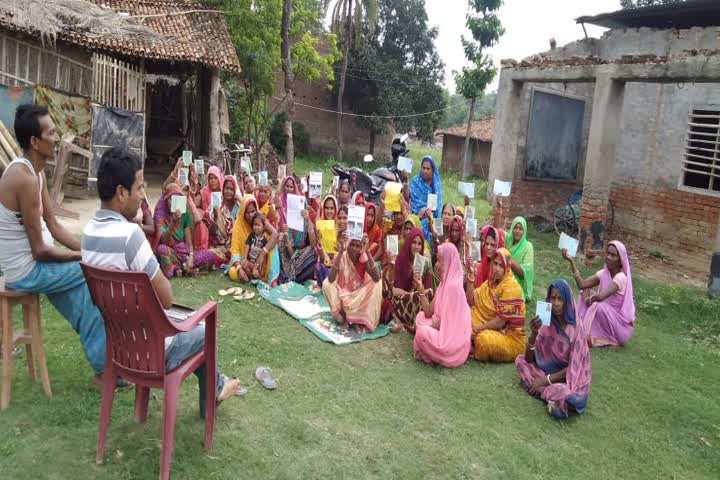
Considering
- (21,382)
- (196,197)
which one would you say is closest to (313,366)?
(21,382)

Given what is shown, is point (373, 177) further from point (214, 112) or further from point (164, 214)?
point (214, 112)

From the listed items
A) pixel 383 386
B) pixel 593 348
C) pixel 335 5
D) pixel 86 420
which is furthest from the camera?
pixel 335 5

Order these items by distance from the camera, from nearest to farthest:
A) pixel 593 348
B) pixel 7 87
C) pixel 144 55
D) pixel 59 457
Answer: pixel 59 457, pixel 593 348, pixel 7 87, pixel 144 55

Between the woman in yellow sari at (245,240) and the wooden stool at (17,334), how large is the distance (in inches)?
123

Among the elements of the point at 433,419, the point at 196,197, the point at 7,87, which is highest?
the point at 7,87

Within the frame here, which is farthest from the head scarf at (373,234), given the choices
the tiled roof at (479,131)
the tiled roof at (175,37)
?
the tiled roof at (479,131)

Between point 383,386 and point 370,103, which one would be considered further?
point 370,103

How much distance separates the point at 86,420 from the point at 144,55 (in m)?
9.59

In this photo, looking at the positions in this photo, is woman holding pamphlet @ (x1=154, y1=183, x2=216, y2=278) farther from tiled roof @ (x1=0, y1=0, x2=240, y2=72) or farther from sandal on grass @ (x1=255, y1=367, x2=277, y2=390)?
tiled roof @ (x1=0, y1=0, x2=240, y2=72)

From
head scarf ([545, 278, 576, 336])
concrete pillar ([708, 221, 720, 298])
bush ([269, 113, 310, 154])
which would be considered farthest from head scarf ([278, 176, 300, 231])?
bush ([269, 113, 310, 154])

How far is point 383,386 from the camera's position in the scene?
464 cm

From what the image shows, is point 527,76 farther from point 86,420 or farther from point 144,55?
point 86,420

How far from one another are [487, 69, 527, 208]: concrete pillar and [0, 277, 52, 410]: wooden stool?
985cm

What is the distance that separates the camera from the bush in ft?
75.9
